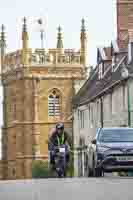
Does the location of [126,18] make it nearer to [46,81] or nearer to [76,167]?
[76,167]

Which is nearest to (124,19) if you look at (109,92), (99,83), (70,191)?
(99,83)

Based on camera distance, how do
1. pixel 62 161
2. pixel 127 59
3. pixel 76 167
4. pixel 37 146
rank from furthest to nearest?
pixel 37 146, pixel 76 167, pixel 127 59, pixel 62 161

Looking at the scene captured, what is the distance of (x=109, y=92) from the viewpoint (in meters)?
63.4

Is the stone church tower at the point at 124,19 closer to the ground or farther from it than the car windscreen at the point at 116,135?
farther from it

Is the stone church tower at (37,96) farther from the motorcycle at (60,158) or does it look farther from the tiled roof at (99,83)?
the motorcycle at (60,158)

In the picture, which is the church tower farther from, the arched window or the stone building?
the stone building

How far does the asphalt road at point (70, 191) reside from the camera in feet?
63.2

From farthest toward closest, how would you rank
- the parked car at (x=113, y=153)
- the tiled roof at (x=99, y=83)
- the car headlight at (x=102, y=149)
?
1. the tiled roof at (x=99, y=83)
2. the car headlight at (x=102, y=149)
3. the parked car at (x=113, y=153)

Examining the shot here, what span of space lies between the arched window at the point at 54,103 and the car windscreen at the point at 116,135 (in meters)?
86.5

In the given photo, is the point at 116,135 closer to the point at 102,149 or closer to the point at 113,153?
the point at 102,149

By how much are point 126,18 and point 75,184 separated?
4906 centimetres

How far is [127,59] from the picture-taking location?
63656mm

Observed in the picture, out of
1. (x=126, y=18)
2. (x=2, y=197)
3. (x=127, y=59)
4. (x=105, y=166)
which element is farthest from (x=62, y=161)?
(x=126, y=18)

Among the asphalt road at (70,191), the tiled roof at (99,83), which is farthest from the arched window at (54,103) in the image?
the asphalt road at (70,191)
